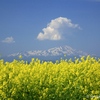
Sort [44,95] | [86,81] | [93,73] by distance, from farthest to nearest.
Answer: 1. [93,73]
2. [86,81]
3. [44,95]

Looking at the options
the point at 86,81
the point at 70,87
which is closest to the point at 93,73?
the point at 86,81

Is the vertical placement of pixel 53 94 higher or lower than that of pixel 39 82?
lower

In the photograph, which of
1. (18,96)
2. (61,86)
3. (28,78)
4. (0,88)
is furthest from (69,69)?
(0,88)

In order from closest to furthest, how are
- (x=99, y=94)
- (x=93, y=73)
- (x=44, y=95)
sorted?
(x=44, y=95)
(x=99, y=94)
(x=93, y=73)

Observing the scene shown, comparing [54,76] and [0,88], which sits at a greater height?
[54,76]

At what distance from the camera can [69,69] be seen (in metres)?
5.86

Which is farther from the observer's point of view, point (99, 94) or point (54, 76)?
point (54, 76)

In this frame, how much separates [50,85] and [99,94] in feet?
5.26

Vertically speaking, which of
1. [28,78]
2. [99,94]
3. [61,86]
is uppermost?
[28,78]

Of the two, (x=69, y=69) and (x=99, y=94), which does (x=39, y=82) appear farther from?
(x=99, y=94)

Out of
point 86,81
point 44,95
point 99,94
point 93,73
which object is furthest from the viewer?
point 93,73

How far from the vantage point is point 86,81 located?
201 inches

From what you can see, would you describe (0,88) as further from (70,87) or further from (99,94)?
(99,94)

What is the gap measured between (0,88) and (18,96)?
1.99 ft
